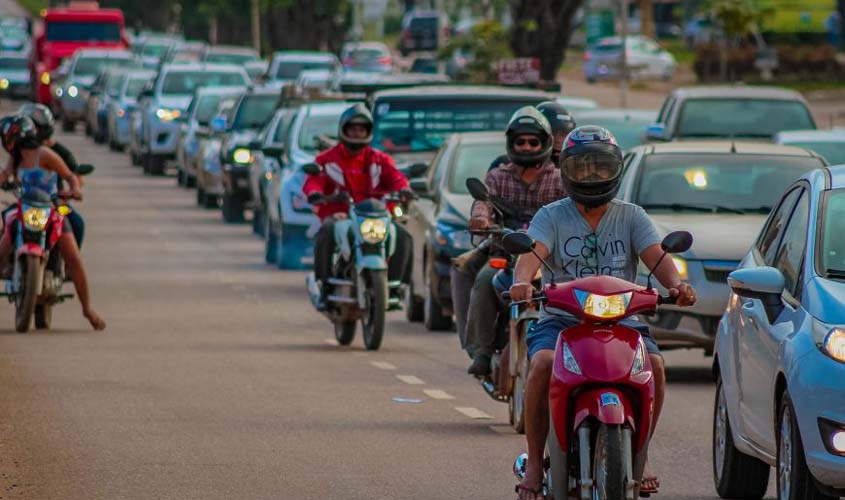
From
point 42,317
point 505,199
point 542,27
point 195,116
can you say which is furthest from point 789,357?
point 542,27

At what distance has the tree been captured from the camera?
40.5m

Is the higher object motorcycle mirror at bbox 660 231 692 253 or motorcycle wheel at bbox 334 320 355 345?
motorcycle mirror at bbox 660 231 692 253

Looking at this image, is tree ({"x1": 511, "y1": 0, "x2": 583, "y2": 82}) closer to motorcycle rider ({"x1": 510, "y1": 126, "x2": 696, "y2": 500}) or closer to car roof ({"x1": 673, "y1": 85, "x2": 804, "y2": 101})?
car roof ({"x1": 673, "y1": 85, "x2": 804, "y2": 101})

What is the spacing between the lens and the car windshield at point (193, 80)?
44750mm

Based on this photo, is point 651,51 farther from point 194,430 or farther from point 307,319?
point 194,430

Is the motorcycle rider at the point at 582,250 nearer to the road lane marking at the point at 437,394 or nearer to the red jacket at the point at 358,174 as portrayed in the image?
the road lane marking at the point at 437,394

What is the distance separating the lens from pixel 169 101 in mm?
44062

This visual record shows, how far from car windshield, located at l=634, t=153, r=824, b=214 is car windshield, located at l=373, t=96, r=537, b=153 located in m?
5.38

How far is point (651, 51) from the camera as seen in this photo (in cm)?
7744

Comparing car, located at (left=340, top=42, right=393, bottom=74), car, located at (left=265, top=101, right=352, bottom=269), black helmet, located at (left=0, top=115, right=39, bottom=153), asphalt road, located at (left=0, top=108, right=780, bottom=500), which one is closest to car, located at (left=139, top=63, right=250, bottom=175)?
car, located at (left=265, top=101, right=352, bottom=269)

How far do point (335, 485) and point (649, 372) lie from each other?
2724 mm

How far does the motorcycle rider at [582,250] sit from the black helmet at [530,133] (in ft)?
11.7

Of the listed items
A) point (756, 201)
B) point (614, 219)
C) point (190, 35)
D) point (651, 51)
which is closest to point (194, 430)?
point (614, 219)

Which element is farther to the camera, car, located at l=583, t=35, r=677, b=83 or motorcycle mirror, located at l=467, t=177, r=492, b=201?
car, located at l=583, t=35, r=677, b=83
